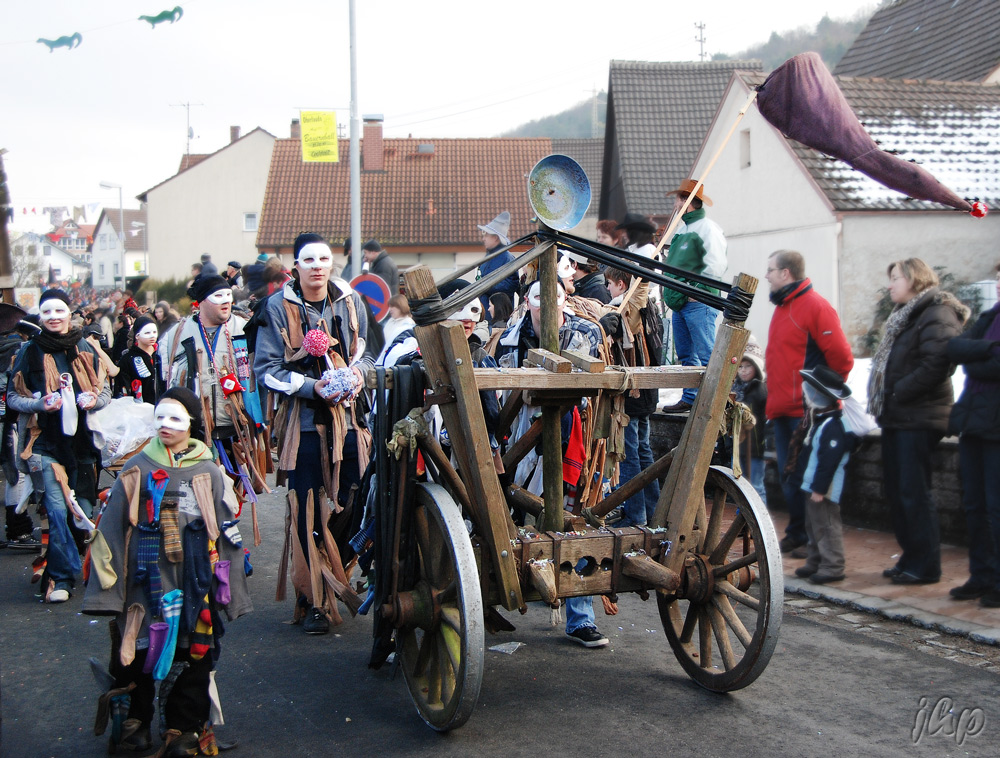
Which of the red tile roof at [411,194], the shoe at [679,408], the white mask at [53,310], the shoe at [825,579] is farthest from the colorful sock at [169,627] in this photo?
the red tile roof at [411,194]

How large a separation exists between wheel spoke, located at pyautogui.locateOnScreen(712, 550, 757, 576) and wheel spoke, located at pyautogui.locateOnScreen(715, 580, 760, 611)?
0.04 meters

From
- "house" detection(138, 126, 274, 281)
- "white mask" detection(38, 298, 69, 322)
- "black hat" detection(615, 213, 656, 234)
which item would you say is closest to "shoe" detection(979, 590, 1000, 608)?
"black hat" detection(615, 213, 656, 234)

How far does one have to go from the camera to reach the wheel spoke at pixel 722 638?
13.3 feet

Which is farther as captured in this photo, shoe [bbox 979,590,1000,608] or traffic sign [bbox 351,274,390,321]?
traffic sign [bbox 351,274,390,321]

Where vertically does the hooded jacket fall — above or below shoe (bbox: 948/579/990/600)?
above

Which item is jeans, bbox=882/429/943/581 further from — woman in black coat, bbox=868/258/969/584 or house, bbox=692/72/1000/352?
house, bbox=692/72/1000/352

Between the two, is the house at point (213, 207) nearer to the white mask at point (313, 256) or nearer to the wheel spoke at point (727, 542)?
the white mask at point (313, 256)

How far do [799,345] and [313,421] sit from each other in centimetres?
326

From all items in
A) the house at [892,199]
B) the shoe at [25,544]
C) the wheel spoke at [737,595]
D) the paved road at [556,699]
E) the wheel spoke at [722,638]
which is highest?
the house at [892,199]

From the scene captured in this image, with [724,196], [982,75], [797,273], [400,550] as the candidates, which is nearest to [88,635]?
[400,550]

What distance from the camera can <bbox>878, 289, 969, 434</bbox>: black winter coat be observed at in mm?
5621

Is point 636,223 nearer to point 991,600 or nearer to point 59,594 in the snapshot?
point 991,600

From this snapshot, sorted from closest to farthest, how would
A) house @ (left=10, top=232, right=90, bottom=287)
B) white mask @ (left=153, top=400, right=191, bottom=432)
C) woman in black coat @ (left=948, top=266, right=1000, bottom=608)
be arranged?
white mask @ (left=153, top=400, right=191, bottom=432) < woman in black coat @ (left=948, top=266, right=1000, bottom=608) < house @ (left=10, top=232, right=90, bottom=287)

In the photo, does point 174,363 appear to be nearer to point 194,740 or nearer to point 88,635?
point 88,635
